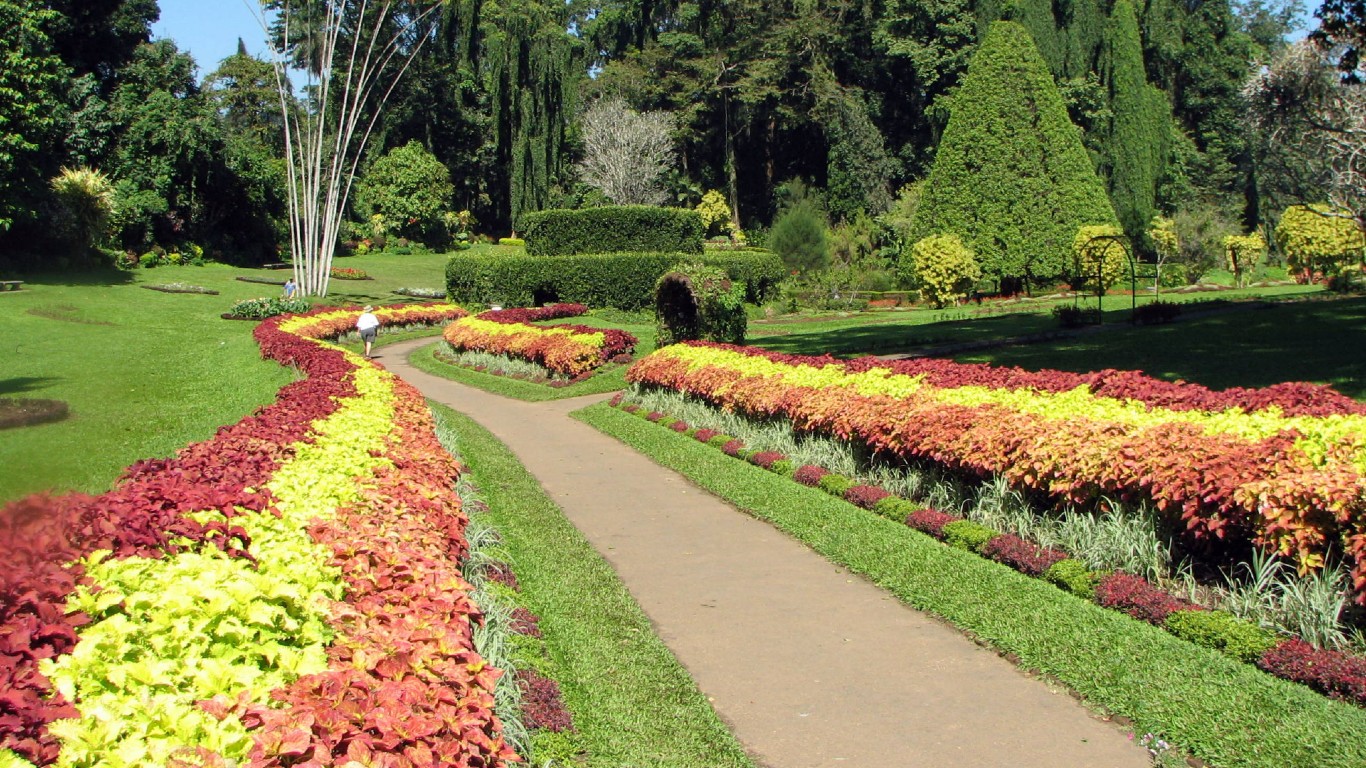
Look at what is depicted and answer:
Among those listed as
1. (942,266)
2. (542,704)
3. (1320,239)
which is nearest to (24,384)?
(542,704)

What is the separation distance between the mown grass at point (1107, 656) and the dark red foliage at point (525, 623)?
246 centimetres

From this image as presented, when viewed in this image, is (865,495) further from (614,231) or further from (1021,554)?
(614,231)

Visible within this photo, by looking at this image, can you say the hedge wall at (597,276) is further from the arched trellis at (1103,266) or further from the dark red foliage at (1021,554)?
the dark red foliage at (1021,554)

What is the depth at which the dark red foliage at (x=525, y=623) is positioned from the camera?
20.9 feet

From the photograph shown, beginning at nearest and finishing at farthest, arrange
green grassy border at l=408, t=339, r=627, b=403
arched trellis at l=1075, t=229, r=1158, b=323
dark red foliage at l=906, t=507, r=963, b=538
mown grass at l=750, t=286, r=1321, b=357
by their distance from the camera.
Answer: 1. dark red foliage at l=906, t=507, r=963, b=538
2. green grassy border at l=408, t=339, r=627, b=403
3. mown grass at l=750, t=286, r=1321, b=357
4. arched trellis at l=1075, t=229, r=1158, b=323

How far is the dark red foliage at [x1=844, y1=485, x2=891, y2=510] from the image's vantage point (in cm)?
973

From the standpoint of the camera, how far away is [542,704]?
528 cm

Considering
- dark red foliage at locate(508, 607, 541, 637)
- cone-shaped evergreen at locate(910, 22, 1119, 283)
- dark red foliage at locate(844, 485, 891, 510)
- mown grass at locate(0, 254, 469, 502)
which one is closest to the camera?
mown grass at locate(0, 254, 469, 502)

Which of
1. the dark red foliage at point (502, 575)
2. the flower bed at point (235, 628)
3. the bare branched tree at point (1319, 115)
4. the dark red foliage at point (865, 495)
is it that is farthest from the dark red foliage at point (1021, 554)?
the bare branched tree at point (1319, 115)

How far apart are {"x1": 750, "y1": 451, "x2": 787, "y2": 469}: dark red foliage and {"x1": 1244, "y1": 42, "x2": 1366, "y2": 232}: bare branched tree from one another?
3194cm

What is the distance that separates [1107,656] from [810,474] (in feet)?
17.6

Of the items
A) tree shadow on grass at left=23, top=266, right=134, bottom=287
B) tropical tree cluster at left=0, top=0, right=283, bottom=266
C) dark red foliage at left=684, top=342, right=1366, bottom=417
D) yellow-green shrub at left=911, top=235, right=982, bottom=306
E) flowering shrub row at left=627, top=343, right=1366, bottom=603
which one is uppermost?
tropical tree cluster at left=0, top=0, right=283, bottom=266

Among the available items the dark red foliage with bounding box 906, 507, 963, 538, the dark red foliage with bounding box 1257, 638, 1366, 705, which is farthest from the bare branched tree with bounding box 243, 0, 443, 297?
the dark red foliage with bounding box 1257, 638, 1366, 705

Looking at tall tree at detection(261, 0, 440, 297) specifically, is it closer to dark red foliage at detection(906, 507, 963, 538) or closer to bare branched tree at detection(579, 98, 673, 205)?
bare branched tree at detection(579, 98, 673, 205)
